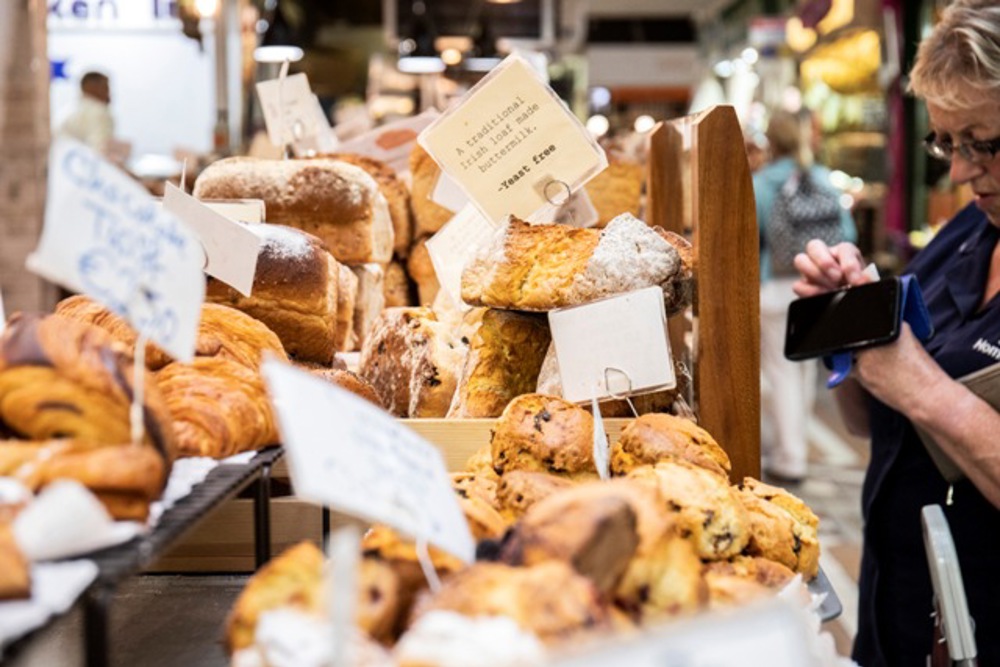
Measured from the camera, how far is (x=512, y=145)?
2018mm

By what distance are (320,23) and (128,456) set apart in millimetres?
18293

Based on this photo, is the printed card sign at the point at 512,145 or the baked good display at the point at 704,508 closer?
the baked good display at the point at 704,508

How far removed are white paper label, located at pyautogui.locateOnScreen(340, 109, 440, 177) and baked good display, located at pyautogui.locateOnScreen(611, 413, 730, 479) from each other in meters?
1.85

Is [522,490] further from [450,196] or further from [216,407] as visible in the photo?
[450,196]

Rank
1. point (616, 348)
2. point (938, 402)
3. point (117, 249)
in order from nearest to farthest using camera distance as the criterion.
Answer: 1. point (117, 249)
2. point (616, 348)
3. point (938, 402)

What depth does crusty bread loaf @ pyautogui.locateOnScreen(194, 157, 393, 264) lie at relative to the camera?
2447 millimetres

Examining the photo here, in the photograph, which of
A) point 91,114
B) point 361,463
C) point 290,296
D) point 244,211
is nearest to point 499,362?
point 290,296

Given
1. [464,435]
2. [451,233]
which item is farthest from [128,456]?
[451,233]

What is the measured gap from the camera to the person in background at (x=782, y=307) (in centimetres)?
610

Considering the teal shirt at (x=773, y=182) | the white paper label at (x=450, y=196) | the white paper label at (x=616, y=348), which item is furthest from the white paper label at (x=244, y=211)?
the teal shirt at (x=773, y=182)

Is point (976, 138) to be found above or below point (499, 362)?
above

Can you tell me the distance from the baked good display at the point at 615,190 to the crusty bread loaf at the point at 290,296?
3.68 feet

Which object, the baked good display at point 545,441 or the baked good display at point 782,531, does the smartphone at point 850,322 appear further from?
the baked good display at point 545,441

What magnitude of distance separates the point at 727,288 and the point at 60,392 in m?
1.05
